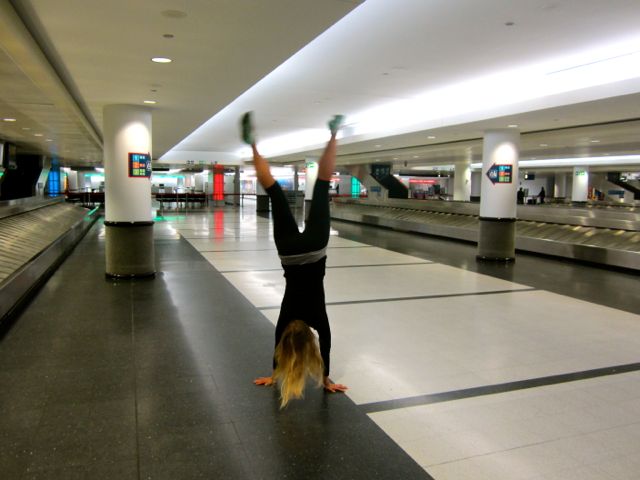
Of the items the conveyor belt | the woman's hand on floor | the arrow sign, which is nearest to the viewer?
the woman's hand on floor

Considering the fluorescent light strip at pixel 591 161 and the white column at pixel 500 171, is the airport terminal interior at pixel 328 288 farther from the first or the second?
the fluorescent light strip at pixel 591 161

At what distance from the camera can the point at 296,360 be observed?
11.5 ft

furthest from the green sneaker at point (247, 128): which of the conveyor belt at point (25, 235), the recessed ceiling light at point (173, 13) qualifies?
the conveyor belt at point (25, 235)

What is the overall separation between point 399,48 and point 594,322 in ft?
16.1

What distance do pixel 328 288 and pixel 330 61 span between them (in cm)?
394

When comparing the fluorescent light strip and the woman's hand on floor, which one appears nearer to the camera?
the woman's hand on floor

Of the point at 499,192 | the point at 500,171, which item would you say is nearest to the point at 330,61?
the point at 500,171

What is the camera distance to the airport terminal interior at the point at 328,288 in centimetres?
333

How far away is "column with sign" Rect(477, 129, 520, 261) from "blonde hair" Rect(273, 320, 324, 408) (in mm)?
9856

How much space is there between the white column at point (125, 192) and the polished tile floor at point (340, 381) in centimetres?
67

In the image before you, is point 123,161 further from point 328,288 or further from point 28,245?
point 328,288

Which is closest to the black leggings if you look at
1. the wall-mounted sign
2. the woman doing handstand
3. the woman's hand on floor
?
the woman doing handstand

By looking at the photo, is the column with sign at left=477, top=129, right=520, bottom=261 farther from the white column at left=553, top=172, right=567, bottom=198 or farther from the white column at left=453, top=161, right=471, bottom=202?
the white column at left=553, top=172, right=567, bottom=198

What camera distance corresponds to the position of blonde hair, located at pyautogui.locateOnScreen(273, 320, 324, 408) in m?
3.46
